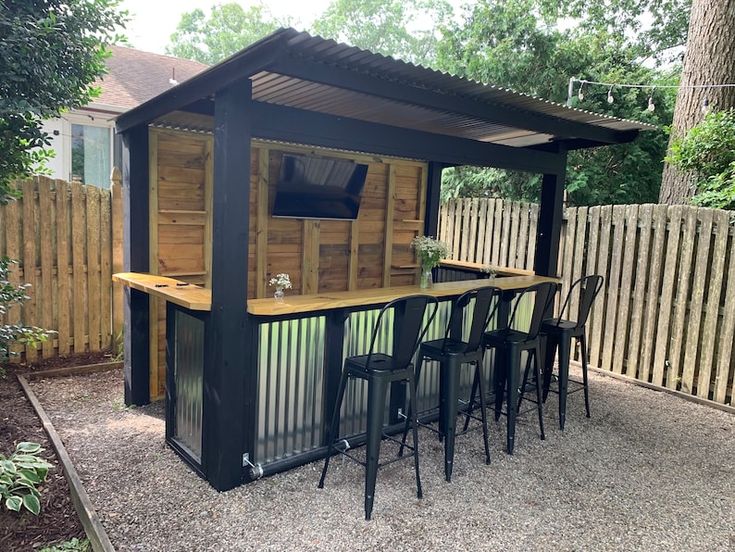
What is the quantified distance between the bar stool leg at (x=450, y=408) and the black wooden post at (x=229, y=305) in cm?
112

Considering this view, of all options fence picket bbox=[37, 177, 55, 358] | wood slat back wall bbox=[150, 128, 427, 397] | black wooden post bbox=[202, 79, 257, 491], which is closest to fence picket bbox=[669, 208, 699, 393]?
wood slat back wall bbox=[150, 128, 427, 397]

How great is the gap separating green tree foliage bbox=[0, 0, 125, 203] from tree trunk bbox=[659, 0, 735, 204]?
18.3 feet

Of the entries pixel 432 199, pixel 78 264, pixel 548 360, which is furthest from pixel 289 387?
pixel 432 199

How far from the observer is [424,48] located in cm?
2531

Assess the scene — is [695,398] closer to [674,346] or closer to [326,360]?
[674,346]

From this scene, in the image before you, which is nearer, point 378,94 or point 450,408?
point 378,94

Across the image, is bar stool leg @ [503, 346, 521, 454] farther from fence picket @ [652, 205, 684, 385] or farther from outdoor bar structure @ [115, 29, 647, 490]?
fence picket @ [652, 205, 684, 385]

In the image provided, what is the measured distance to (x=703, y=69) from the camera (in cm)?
566

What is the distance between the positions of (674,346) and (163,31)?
26.9 meters

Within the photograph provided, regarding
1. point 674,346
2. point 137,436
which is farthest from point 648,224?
point 137,436

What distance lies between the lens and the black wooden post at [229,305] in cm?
272

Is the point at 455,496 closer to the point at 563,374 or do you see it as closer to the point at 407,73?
the point at 563,374

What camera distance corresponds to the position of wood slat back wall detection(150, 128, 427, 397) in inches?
163

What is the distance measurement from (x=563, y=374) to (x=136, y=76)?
9.71 meters
